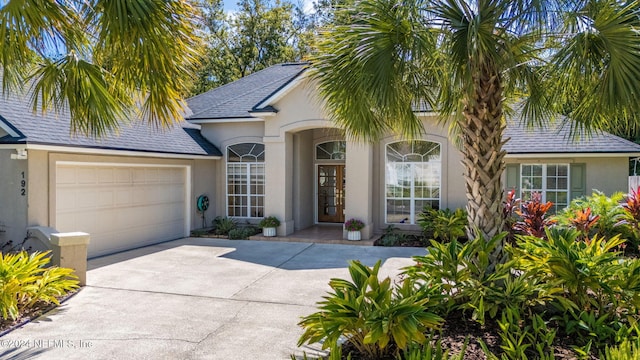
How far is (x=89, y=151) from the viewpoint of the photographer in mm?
10812

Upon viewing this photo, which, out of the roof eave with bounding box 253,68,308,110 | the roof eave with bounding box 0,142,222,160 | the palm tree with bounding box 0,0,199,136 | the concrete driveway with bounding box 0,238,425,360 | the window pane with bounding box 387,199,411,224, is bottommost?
the concrete driveway with bounding box 0,238,425,360

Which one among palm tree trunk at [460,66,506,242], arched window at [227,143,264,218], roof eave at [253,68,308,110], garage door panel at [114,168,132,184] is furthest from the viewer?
arched window at [227,143,264,218]

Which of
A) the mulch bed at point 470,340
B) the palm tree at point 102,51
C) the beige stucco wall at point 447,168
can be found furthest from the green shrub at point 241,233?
the mulch bed at point 470,340

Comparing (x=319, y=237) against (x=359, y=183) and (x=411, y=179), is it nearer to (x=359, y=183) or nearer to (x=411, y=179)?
(x=359, y=183)

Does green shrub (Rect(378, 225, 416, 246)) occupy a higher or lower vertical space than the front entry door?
lower

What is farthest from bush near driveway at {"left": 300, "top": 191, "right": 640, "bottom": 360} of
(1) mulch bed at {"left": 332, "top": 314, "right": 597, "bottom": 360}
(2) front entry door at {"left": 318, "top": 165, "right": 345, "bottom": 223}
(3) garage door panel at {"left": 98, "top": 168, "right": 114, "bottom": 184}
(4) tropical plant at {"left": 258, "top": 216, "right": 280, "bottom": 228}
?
(2) front entry door at {"left": 318, "top": 165, "right": 345, "bottom": 223}

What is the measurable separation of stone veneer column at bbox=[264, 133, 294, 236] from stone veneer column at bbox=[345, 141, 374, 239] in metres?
2.24

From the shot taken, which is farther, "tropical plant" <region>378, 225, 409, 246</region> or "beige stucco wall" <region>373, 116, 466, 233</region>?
"beige stucco wall" <region>373, 116, 466, 233</region>

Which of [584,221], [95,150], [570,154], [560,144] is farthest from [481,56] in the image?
[560,144]

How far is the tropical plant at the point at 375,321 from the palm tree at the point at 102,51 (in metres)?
3.87

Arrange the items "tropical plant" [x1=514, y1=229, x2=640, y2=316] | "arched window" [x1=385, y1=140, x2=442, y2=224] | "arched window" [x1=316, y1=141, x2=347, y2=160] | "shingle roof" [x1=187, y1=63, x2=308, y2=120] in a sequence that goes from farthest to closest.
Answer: "arched window" [x1=316, y1=141, x2=347, y2=160], "shingle roof" [x1=187, y1=63, x2=308, y2=120], "arched window" [x1=385, y1=140, x2=442, y2=224], "tropical plant" [x1=514, y1=229, x2=640, y2=316]

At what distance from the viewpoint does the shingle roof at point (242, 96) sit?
16219 millimetres

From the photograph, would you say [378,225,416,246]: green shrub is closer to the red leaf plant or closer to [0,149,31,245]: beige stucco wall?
the red leaf plant

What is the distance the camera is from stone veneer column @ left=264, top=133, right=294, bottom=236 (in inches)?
585
